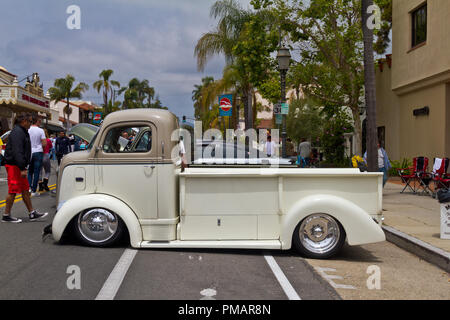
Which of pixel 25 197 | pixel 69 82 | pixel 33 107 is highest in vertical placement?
pixel 69 82

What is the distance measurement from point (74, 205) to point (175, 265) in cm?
168

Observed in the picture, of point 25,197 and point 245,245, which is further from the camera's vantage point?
point 25,197

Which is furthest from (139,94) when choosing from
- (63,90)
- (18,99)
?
(18,99)

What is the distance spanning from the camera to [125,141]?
24.5 ft

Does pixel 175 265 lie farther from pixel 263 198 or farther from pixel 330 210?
Answer: pixel 330 210

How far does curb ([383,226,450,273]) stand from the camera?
6.40 m

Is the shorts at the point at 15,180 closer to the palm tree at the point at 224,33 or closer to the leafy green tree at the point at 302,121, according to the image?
the palm tree at the point at 224,33

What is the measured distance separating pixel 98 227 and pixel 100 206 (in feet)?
1.31

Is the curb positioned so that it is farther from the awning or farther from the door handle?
the awning

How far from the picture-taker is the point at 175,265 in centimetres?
608

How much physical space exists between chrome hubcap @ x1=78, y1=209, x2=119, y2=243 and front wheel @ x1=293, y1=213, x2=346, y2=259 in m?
2.49

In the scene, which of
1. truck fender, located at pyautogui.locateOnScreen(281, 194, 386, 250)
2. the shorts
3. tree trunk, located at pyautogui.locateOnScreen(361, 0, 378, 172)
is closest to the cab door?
truck fender, located at pyautogui.locateOnScreen(281, 194, 386, 250)

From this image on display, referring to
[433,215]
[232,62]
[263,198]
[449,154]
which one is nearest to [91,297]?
[263,198]
